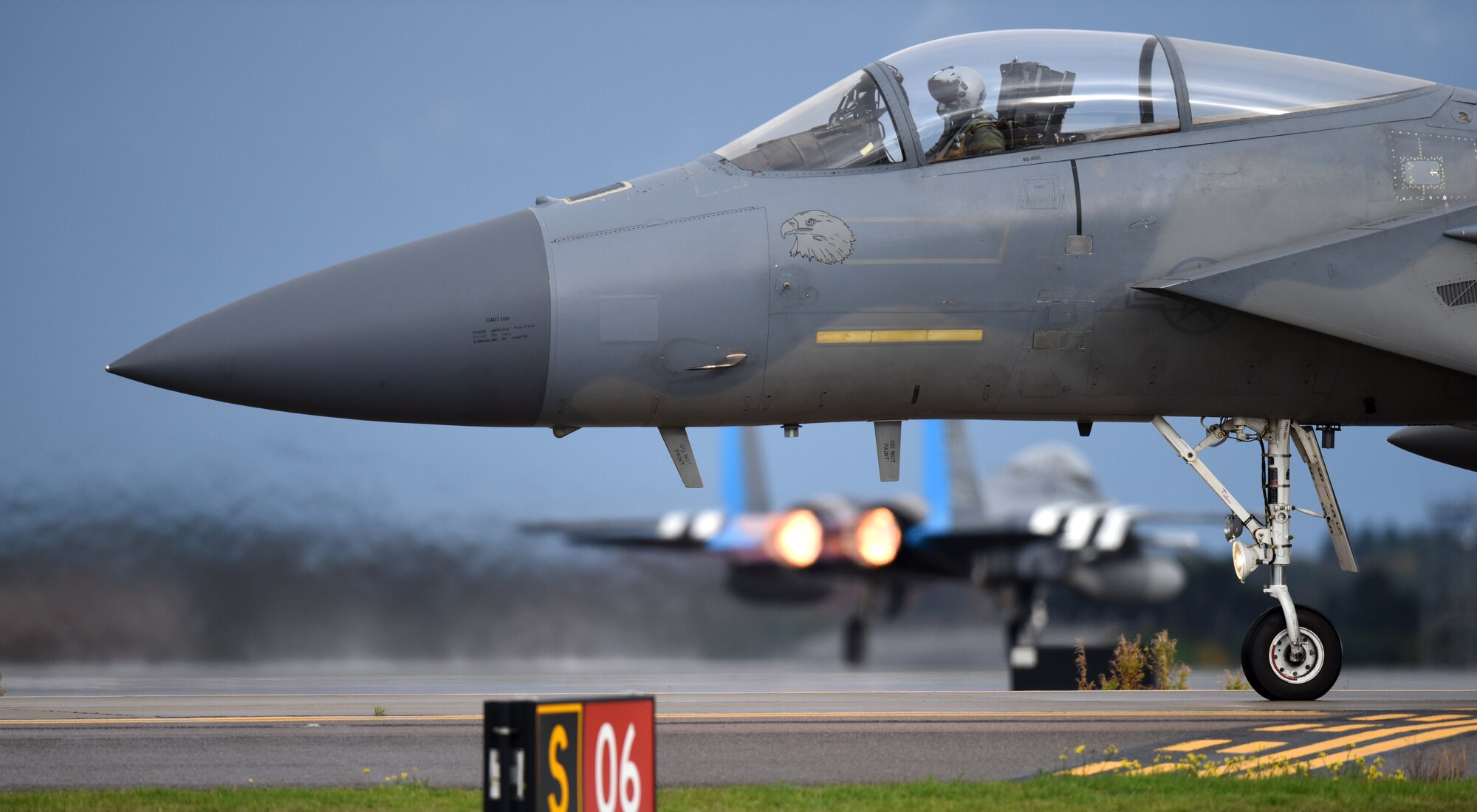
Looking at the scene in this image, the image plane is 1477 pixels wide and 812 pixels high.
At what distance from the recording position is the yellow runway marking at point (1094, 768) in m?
5.03

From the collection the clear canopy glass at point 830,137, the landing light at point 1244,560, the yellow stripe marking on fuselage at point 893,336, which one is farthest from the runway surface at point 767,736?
the clear canopy glass at point 830,137

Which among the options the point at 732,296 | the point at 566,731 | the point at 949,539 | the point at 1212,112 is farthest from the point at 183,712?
the point at 949,539

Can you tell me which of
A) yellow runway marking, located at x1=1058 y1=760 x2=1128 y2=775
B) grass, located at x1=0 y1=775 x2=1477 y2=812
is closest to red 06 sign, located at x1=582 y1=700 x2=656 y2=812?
grass, located at x1=0 y1=775 x2=1477 y2=812

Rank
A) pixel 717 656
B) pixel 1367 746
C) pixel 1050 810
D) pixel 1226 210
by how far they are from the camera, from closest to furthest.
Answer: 1. pixel 1050 810
2. pixel 1367 746
3. pixel 1226 210
4. pixel 717 656

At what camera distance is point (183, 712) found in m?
7.33

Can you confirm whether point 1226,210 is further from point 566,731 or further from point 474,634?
point 474,634

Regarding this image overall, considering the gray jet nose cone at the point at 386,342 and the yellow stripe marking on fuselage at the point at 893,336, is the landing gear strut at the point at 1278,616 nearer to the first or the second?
the yellow stripe marking on fuselage at the point at 893,336

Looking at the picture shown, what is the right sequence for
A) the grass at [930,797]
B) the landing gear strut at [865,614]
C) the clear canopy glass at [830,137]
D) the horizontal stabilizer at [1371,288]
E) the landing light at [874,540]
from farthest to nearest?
the landing light at [874,540], the landing gear strut at [865,614], the clear canopy glass at [830,137], the horizontal stabilizer at [1371,288], the grass at [930,797]

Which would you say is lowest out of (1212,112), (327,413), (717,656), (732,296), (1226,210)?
(717,656)

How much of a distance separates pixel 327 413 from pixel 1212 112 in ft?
15.2

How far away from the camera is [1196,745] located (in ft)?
18.6

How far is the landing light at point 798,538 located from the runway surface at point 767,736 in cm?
1644

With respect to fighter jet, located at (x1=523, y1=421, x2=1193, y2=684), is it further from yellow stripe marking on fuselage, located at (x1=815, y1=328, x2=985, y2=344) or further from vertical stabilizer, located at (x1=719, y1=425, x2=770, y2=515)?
yellow stripe marking on fuselage, located at (x1=815, y1=328, x2=985, y2=344)

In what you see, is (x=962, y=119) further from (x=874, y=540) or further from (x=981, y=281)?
(x=874, y=540)
